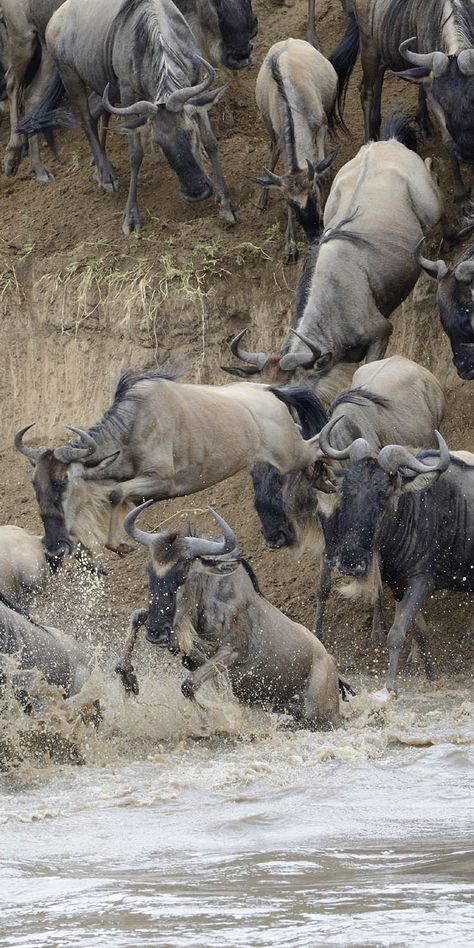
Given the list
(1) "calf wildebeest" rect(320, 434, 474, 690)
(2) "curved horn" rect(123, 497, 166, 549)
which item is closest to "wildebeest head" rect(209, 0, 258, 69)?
(1) "calf wildebeest" rect(320, 434, 474, 690)

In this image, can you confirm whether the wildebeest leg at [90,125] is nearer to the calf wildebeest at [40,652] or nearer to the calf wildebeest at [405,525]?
the calf wildebeest at [405,525]

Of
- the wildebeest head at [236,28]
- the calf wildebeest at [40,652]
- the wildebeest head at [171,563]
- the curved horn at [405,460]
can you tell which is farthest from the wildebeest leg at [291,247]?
the calf wildebeest at [40,652]

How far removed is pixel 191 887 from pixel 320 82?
8.68 meters

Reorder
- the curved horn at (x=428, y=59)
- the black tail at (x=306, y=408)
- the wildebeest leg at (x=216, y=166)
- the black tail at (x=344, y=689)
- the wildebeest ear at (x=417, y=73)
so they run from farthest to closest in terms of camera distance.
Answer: the wildebeest leg at (x=216, y=166), the wildebeest ear at (x=417, y=73), the curved horn at (x=428, y=59), the black tail at (x=306, y=408), the black tail at (x=344, y=689)

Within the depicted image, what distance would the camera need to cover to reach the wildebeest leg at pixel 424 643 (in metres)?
10.2

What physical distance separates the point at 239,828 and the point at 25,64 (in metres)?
10.0

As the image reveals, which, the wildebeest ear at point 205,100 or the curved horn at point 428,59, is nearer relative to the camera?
the curved horn at point 428,59

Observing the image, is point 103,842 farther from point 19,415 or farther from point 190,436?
point 19,415

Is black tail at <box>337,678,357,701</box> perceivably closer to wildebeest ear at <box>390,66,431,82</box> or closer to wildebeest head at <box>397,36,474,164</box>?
wildebeest head at <box>397,36,474,164</box>

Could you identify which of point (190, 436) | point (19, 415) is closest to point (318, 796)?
point (190, 436)

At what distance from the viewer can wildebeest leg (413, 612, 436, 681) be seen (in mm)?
10188

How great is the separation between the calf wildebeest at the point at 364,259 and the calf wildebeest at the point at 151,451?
0.74m

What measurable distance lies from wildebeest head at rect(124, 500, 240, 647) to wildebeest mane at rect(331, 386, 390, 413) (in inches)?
73.4

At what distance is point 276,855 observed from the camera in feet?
21.4
